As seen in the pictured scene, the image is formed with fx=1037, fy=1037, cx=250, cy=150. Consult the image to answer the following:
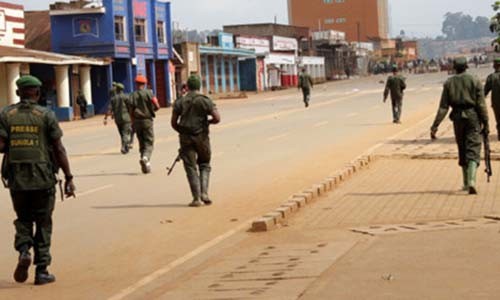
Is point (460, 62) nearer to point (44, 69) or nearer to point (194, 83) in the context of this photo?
point (194, 83)

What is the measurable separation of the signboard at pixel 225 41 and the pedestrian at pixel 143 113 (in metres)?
72.1

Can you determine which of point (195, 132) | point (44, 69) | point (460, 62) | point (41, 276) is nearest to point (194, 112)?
point (195, 132)

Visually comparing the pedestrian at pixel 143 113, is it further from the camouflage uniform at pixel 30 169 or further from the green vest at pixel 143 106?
the camouflage uniform at pixel 30 169

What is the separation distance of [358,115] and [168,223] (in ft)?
84.0

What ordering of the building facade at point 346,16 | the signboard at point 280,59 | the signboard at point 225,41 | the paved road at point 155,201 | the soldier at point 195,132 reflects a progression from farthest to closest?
the building facade at point 346,16 → the signboard at point 280,59 → the signboard at point 225,41 → the soldier at point 195,132 → the paved road at point 155,201

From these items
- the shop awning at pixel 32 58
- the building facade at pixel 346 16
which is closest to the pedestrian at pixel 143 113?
the shop awning at pixel 32 58

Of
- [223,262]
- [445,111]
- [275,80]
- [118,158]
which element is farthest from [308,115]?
[275,80]

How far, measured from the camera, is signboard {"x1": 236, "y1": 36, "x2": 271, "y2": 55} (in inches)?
3885

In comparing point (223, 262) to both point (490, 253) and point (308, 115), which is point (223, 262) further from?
point (308, 115)

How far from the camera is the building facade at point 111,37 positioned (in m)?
61.1

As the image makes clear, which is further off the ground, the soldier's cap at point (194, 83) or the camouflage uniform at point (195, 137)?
the soldier's cap at point (194, 83)

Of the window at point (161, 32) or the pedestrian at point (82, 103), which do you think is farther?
the window at point (161, 32)

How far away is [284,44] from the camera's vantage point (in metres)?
116

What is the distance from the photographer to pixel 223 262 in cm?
912
